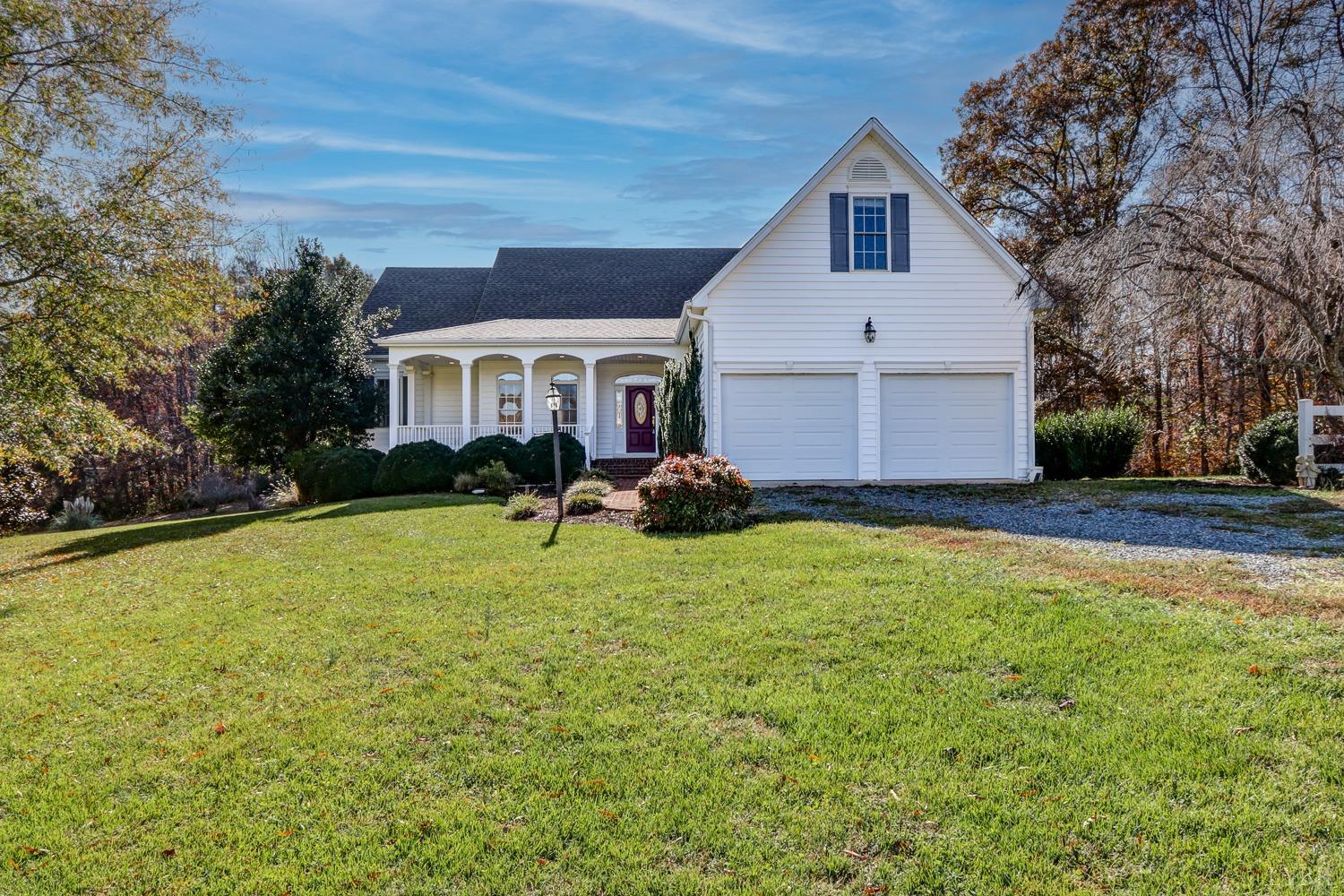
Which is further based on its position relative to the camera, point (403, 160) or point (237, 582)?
point (403, 160)

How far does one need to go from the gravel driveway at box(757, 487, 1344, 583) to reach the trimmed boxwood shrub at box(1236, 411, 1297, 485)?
1.54m

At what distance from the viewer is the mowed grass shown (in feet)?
10.0

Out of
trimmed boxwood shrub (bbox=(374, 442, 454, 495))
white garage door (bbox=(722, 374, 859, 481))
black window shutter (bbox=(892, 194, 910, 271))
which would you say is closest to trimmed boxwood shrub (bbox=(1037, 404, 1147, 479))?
white garage door (bbox=(722, 374, 859, 481))

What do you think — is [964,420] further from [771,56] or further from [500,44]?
[500,44]

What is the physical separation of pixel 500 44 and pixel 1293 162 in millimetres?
12637

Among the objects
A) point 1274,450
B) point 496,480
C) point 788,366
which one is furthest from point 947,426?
point 496,480

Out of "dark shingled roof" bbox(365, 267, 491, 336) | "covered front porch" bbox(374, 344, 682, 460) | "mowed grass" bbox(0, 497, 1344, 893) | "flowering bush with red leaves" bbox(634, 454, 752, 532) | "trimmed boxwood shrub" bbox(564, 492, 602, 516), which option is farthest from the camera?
"dark shingled roof" bbox(365, 267, 491, 336)

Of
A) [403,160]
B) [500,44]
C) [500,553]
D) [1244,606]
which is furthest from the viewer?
[403,160]

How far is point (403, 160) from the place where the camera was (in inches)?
664

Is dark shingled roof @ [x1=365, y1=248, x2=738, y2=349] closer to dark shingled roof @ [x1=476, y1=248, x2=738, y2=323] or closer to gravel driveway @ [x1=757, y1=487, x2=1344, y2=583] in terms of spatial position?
dark shingled roof @ [x1=476, y1=248, x2=738, y2=323]

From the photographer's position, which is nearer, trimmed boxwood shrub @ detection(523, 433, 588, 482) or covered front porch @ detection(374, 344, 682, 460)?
trimmed boxwood shrub @ detection(523, 433, 588, 482)

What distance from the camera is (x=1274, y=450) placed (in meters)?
14.1

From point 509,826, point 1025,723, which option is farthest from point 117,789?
point 1025,723

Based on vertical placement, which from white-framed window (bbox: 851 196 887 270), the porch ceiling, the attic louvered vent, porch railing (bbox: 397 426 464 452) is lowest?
porch railing (bbox: 397 426 464 452)
